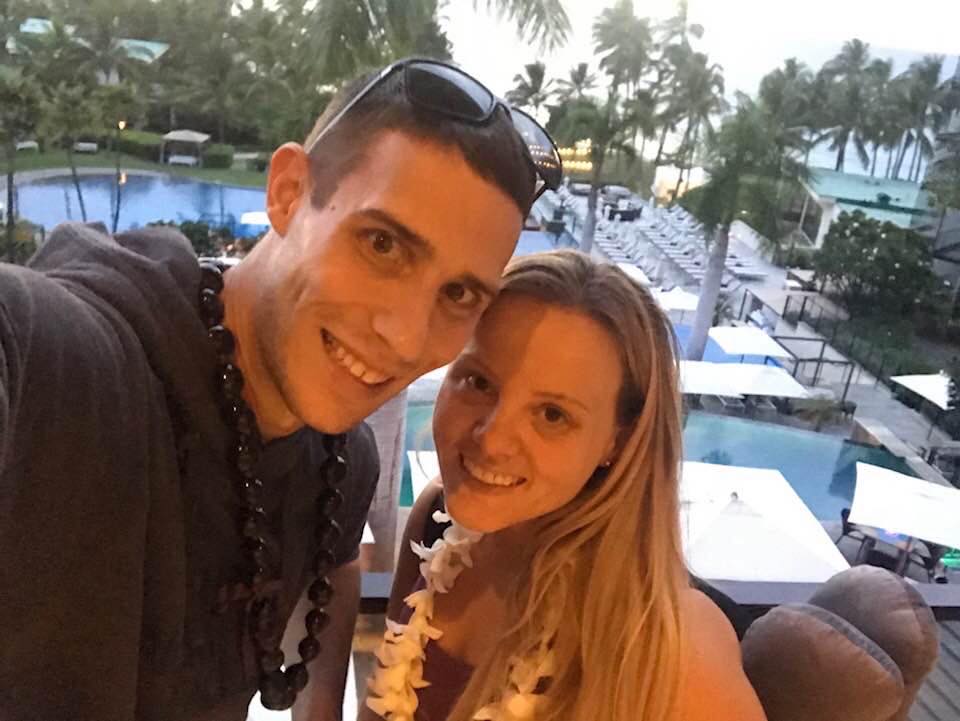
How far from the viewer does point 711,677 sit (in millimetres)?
966

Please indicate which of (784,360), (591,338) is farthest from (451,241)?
(784,360)

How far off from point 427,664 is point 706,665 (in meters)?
0.39

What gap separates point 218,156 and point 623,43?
1549 mm

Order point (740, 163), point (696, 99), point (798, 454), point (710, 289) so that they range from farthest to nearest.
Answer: point (798, 454) → point (710, 289) → point (740, 163) → point (696, 99)

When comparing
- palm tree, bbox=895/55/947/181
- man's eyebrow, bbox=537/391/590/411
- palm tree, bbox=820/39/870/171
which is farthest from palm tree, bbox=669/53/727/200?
man's eyebrow, bbox=537/391/590/411

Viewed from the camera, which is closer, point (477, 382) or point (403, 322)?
point (403, 322)

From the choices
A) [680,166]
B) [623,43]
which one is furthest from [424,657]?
[680,166]

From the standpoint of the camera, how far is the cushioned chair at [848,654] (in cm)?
97

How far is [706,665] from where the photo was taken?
0.97 meters

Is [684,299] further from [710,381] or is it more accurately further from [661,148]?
[661,148]

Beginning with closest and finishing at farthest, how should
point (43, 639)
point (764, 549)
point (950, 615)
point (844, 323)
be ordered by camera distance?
point (43, 639)
point (950, 615)
point (764, 549)
point (844, 323)

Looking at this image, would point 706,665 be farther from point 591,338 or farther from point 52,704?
point 52,704

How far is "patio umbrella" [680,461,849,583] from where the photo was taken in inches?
122

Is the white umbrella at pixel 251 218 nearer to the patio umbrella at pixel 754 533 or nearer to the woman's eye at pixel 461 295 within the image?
the woman's eye at pixel 461 295
